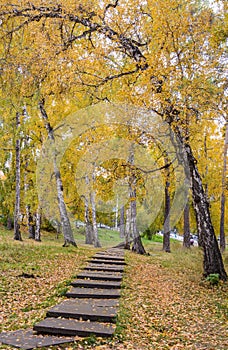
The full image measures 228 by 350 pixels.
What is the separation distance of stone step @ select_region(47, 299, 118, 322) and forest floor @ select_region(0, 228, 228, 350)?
17cm

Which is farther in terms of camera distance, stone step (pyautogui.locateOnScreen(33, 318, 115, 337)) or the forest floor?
the forest floor

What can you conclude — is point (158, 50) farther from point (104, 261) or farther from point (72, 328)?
point (104, 261)

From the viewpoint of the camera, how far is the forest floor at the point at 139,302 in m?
3.89

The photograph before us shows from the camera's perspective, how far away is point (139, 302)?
5.39 m

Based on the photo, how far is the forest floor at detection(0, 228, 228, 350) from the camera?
3.89 meters

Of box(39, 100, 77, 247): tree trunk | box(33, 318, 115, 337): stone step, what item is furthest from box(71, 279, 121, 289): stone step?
box(39, 100, 77, 247): tree trunk

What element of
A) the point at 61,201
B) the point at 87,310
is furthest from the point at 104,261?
the point at 87,310

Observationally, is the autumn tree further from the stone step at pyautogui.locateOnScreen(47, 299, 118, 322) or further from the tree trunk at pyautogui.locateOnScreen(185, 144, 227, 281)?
the stone step at pyautogui.locateOnScreen(47, 299, 118, 322)

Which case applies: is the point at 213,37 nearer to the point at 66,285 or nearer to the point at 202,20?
the point at 202,20

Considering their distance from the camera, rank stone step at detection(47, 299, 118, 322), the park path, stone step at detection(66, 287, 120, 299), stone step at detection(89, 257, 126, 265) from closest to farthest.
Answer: the park path, stone step at detection(47, 299, 118, 322), stone step at detection(66, 287, 120, 299), stone step at detection(89, 257, 126, 265)

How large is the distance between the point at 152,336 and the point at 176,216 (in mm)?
12618

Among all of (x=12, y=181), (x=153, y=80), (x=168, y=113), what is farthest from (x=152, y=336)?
(x=12, y=181)

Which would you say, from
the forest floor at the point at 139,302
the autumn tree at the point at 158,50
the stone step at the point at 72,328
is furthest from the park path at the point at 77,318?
the autumn tree at the point at 158,50

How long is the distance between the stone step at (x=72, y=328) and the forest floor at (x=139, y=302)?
11 cm
